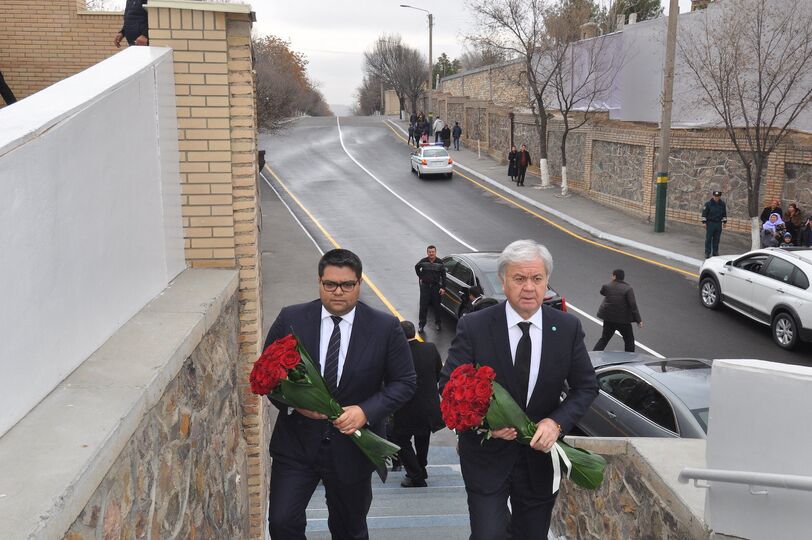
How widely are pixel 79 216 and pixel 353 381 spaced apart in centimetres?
173

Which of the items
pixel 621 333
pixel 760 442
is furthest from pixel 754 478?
pixel 621 333

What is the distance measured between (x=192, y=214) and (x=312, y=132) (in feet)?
171

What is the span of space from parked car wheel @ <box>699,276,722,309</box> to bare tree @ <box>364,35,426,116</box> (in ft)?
197

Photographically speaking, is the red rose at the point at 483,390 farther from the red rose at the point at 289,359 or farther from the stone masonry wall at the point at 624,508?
the stone masonry wall at the point at 624,508

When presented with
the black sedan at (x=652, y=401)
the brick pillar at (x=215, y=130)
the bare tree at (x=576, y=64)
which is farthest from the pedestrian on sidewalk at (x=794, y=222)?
the brick pillar at (x=215, y=130)

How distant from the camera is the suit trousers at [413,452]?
8375mm

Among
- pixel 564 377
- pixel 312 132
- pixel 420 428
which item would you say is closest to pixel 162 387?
pixel 564 377

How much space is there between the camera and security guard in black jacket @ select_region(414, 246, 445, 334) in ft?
51.3

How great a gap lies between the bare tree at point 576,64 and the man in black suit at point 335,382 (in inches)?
1132

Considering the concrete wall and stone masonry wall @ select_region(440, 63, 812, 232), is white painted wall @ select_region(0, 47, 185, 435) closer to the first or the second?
the concrete wall

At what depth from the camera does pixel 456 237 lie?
25438 millimetres

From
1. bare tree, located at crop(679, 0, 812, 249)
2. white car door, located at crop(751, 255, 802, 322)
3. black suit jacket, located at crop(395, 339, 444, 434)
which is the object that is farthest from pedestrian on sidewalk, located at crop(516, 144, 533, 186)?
black suit jacket, located at crop(395, 339, 444, 434)

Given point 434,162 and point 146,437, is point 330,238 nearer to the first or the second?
point 434,162

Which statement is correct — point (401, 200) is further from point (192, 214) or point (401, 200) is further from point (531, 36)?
point (192, 214)
